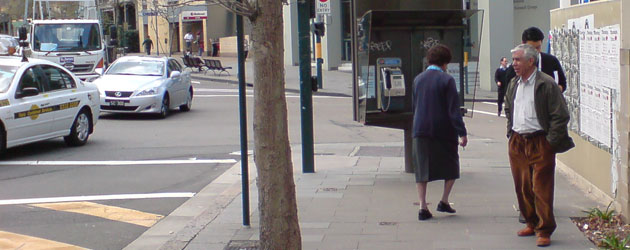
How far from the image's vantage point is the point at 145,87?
1952 cm

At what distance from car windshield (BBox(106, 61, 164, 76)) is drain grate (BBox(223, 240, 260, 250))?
45.5 ft

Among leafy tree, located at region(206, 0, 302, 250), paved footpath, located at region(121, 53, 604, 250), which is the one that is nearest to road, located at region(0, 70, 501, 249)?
paved footpath, located at region(121, 53, 604, 250)

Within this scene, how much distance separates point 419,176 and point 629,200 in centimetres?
192

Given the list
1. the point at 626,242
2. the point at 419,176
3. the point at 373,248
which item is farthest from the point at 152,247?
the point at 626,242

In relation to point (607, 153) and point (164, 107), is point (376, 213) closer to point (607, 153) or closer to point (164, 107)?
point (607, 153)

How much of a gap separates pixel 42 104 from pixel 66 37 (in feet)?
52.7

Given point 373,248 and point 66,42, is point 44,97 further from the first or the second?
point 66,42

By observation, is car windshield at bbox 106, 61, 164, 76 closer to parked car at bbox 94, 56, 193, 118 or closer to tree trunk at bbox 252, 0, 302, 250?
parked car at bbox 94, 56, 193, 118

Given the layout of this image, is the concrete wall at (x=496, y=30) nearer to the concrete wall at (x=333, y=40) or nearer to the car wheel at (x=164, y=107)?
the concrete wall at (x=333, y=40)

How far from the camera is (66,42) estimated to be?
28.7 meters

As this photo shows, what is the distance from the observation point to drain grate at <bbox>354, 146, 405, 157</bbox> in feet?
44.8

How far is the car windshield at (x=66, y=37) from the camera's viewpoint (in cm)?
2836

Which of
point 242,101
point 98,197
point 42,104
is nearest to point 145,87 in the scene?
point 42,104

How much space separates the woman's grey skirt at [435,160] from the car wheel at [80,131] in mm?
8196
